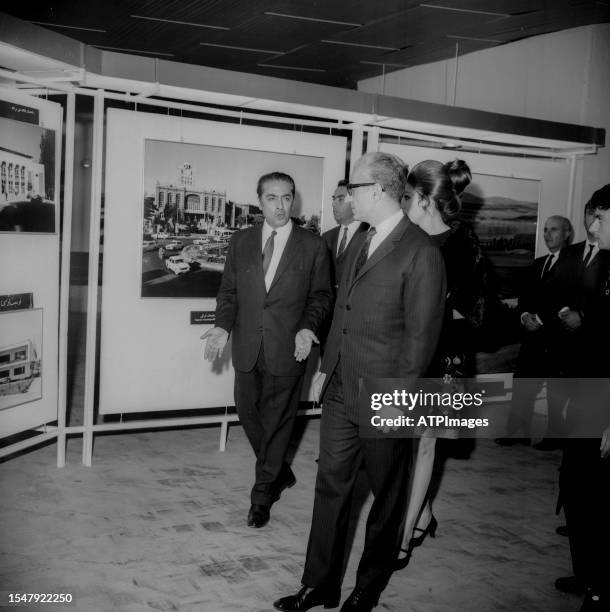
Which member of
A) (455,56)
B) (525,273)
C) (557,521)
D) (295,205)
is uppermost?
(455,56)

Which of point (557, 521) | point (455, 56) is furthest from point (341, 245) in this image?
point (455, 56)

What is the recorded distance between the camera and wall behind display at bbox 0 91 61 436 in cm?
430

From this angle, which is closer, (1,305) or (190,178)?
(1,305)

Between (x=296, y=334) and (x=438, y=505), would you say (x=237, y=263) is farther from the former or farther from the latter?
(x=438, y=505)

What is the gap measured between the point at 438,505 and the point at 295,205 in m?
2.45

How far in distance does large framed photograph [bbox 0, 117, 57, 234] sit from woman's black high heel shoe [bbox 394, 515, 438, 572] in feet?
9.46

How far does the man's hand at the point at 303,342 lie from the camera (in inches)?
153

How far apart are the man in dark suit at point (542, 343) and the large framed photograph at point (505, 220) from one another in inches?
10.8

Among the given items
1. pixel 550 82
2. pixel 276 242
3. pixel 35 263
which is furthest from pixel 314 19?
pixel 35 263

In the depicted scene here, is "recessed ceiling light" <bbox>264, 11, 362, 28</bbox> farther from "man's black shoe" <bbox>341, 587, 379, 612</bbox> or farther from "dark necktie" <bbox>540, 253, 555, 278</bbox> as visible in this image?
"man's black shoe" <bbox>341, 587, 379, 612</bbox>

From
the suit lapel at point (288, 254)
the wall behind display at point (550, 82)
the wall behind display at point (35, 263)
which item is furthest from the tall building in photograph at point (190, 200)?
the wall behind display at point (550, 82)

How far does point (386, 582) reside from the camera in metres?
3.40

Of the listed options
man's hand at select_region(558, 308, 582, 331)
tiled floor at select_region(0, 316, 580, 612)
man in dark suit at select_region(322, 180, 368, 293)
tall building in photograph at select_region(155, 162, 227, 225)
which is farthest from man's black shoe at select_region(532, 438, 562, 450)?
tall building in photograph at select_region(155, 162, 227, 225)

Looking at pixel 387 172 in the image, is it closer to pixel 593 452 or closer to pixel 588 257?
pixel 593 452
